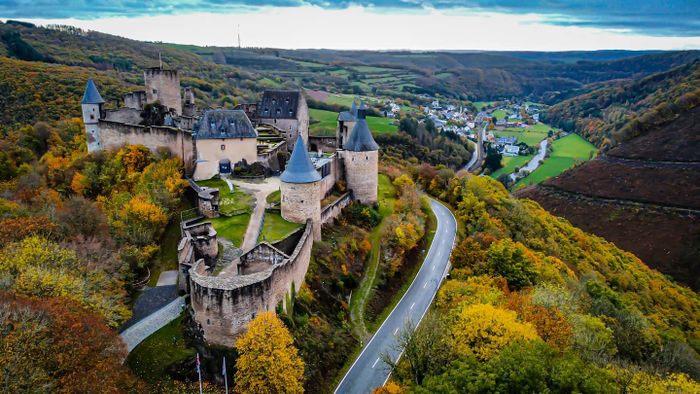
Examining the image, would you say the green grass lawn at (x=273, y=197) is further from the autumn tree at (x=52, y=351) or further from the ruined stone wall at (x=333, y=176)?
the autumn tree at (x=52, y=351)

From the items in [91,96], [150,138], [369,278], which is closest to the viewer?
[369,278]

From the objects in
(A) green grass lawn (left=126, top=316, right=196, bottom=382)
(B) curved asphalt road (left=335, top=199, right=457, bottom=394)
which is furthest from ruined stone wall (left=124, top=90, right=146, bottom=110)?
(B) curved asphalt road (left=335, top=199, right=457, bottom=394)

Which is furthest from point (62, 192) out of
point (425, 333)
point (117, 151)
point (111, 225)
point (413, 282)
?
point (425, 333)

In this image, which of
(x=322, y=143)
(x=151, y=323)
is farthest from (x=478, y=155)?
(x=151, y=323)

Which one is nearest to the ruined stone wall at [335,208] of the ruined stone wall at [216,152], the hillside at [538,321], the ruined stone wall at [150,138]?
the ruined stone wall at [216,152]

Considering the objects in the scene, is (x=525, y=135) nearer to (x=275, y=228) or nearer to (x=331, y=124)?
(x=331, y=124)
